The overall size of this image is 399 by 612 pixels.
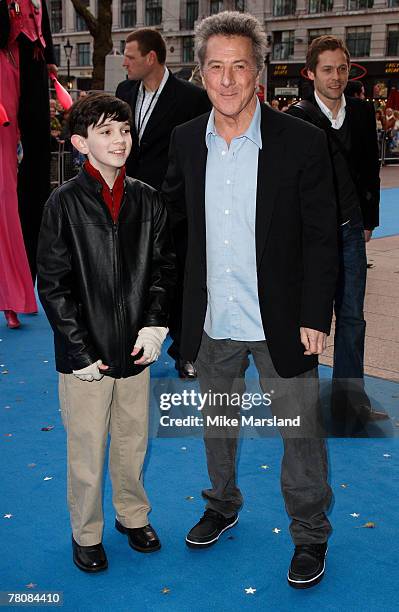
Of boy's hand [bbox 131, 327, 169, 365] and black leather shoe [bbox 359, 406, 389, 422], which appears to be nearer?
boy's hand [bbox 131, 327, 169, 365]

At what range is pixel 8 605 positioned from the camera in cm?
288

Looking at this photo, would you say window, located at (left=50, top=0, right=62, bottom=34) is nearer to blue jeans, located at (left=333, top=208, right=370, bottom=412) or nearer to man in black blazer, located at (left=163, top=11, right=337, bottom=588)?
blue jeans, located at (left=333, top=208, right=370, bottom=412)

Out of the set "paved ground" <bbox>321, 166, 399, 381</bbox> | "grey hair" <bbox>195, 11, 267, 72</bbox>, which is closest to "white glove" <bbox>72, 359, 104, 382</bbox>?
"grey hair" <bbox>195, 11, 267, 72</bbox>

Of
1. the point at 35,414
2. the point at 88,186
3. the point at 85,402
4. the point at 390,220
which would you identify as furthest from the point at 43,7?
the point at 390,220

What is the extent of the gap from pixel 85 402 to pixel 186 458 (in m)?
1.32

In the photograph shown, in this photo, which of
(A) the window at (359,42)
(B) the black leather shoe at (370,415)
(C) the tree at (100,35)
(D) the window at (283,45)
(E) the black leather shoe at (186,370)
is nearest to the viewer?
(B) the black leather shoe at (370,415)

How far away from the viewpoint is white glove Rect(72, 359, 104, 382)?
2.88 m

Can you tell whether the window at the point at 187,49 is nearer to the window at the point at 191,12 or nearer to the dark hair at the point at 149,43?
the window at the point at 191,12

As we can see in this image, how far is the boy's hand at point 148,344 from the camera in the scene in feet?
9.73

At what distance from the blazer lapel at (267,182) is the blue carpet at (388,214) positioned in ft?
31.4

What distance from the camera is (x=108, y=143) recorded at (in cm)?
293

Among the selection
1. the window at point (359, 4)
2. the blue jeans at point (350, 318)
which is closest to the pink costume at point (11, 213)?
the blue jeans at point (350, 318)

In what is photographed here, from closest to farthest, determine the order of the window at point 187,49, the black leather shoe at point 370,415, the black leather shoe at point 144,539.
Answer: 1. the black leather shoe at point 144,539
2. the black leather shoe at point 370,415
3. the window at point 187,49

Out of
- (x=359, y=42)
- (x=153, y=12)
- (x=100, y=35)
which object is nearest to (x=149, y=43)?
(x=100, y=35)
